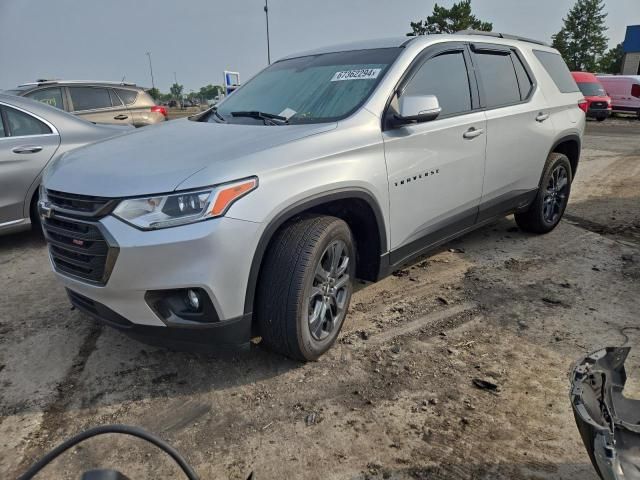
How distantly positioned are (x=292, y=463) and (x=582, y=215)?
17.2 feet

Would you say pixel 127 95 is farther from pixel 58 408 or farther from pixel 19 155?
pixel 58 408

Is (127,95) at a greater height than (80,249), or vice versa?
(127,95)

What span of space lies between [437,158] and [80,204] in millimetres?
2266

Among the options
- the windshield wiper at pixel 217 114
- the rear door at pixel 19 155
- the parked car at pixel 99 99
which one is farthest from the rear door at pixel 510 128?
the parked car at pixel 99 99

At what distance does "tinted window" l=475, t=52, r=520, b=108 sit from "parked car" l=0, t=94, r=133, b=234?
13.1 ft

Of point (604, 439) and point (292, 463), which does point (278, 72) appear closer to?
point (292, 463)

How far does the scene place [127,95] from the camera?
8.61 m

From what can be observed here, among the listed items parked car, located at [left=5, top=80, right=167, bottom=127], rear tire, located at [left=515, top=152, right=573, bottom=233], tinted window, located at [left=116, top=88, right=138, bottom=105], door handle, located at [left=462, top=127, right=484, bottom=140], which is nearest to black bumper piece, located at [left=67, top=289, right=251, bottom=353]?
door handle, located at [left=462, top=127, right=484, bottom=140]

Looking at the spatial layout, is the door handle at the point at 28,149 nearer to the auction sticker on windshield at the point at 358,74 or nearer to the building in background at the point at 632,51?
the auction sticker on windshield at the point at 358,74

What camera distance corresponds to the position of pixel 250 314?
8.13 feet

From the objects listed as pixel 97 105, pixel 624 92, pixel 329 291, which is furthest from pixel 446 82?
pixel 624 92

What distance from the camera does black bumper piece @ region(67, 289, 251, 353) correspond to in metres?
2.38

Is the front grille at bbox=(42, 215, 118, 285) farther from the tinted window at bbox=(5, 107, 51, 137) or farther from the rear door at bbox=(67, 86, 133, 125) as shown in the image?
the rear door at bbox=(67, 86, 133, 125)

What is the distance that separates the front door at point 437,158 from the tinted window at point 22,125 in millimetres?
3772
